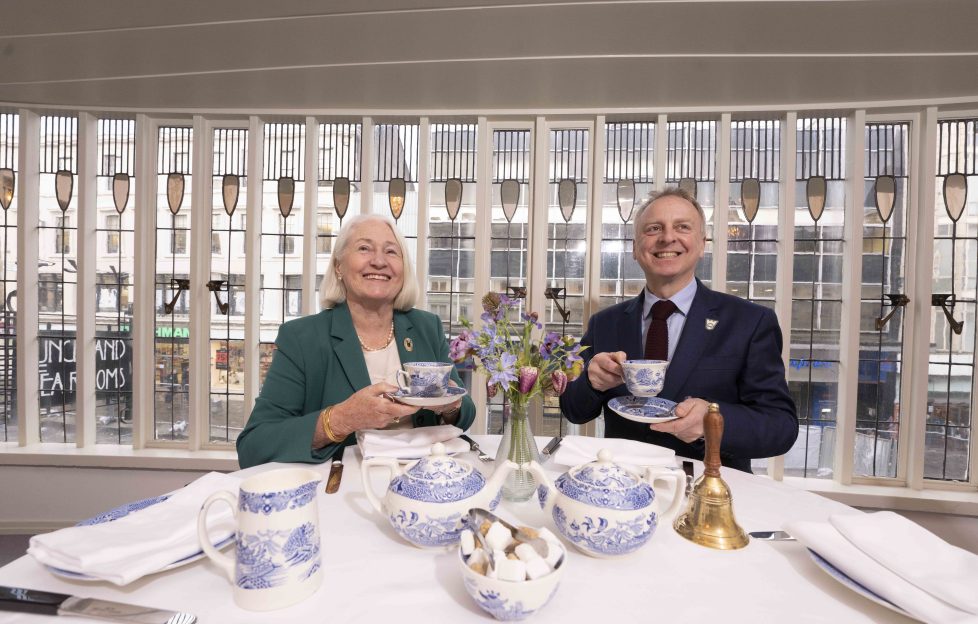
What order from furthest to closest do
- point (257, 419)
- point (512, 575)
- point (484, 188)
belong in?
point (484, 188) < point (257, 419) < point (512, 575)

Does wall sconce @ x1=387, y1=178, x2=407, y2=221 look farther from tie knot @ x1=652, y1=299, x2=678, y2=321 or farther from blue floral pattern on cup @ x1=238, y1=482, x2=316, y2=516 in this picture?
blue floral pattern on cup @ x1=238, y1=482, x2=316, y2=516

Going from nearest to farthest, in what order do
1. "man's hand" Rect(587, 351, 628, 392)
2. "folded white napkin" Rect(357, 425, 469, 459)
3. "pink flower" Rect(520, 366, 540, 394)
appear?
"pink flower" Rect(520, 366, 540, 394), "folded white napkin" Rect(357, 425, 469, 459), "man's hand" Rect(587, 351, 628, 392)

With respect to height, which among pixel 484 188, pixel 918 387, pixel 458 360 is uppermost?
pixel 484 188

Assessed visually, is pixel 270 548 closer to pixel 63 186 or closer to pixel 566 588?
pixel 566 588

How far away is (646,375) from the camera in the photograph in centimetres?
139

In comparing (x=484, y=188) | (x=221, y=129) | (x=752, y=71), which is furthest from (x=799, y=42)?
(x=221, y=129)

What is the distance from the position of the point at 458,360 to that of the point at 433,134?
2744mm

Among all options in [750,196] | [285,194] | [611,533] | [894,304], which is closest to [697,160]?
[750,196]

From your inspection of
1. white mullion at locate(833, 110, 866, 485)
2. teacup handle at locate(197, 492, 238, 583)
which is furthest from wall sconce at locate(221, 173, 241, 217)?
white mullion at locate(833, 110, 866, 485)

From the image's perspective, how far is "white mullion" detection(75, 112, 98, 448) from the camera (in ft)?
11.0

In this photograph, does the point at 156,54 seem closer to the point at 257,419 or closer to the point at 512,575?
the point at 257,419

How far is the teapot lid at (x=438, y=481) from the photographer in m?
0.83

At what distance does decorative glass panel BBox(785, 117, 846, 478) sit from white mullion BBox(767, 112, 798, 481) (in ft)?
0.43

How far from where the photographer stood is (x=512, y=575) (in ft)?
2.10
